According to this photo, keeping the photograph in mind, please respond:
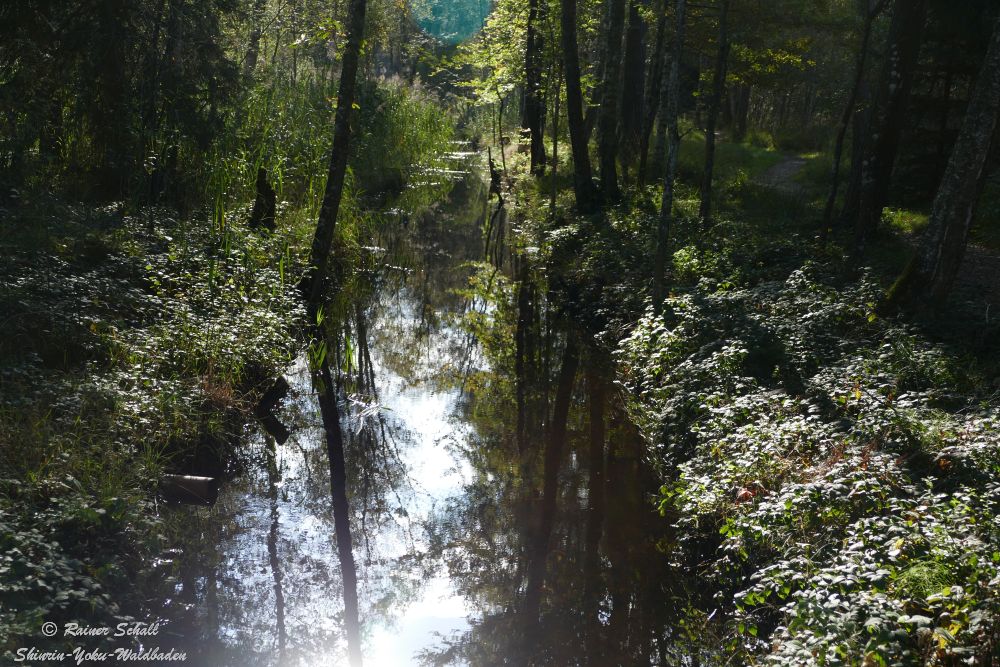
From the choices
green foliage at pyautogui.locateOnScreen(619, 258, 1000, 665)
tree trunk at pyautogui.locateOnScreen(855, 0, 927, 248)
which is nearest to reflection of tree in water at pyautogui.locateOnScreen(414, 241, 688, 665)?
green foliage at pyautogui.locateOnScreen(619, 258, 1000, 665)

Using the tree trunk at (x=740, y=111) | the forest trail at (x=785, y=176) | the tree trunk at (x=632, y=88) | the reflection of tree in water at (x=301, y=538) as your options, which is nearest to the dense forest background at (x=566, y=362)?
the reflection of tree in water at (x=301, y=538)

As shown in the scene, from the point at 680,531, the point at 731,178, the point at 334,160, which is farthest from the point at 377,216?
the point at 680,531

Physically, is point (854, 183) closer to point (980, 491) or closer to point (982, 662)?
point (980, 491)

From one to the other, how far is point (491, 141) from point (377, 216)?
19725mm

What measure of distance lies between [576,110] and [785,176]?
828cm

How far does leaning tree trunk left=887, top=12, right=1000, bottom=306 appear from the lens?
7.19 metres

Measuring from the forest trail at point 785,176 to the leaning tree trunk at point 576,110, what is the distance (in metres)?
4.60

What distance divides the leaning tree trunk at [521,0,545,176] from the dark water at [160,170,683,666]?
44.6ft

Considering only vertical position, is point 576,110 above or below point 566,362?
above

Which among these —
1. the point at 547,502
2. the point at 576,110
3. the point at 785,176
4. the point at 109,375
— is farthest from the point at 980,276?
the point at 785,176

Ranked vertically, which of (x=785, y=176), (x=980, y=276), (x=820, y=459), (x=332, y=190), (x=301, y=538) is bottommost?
(x=301, y=538)

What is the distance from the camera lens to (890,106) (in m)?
11.0

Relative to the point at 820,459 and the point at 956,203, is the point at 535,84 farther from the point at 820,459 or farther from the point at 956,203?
the point at 820,459

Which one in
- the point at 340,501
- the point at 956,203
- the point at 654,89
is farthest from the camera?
the point at 654,89
